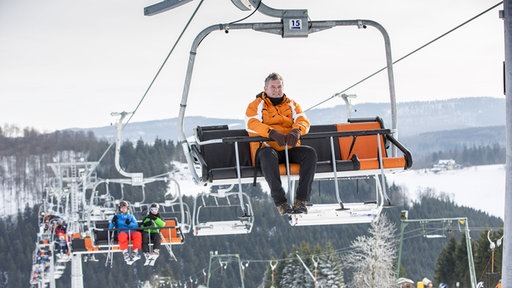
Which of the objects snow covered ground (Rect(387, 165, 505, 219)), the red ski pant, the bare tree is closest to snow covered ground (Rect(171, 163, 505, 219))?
snow covered ground (Rect(387, 165, 505, 219))

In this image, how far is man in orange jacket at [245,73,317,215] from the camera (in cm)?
848

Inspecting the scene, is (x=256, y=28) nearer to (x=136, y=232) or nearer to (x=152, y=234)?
(x=136, y=232)

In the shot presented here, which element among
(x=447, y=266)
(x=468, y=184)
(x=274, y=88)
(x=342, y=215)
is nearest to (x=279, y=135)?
(x=274, y=88)

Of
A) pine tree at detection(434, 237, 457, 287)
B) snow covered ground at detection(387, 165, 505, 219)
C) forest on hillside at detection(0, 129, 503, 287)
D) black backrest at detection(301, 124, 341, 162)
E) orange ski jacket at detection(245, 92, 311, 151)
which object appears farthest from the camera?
snow covered ground at detection(387, 165, 505, 219)

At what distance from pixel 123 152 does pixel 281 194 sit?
93819mm

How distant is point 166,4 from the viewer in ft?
25.4

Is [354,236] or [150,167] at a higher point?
[150,167]

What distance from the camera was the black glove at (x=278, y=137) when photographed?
8.46 metres

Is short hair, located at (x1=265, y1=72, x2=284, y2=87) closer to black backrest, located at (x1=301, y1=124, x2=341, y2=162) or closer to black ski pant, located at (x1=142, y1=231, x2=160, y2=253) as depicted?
black backrest, located at (x1=301, y1=124, x2=341, y2=162)

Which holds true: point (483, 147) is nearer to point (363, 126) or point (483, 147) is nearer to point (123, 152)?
point (123, 152)

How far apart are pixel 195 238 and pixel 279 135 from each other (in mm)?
80779

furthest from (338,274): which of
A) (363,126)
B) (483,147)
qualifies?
(483,147)

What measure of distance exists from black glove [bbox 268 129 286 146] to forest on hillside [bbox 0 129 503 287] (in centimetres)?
5594

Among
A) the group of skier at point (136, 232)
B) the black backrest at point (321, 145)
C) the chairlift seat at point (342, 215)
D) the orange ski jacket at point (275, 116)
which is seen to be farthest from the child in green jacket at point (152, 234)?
the orange ski jacket at point (275, 116)
